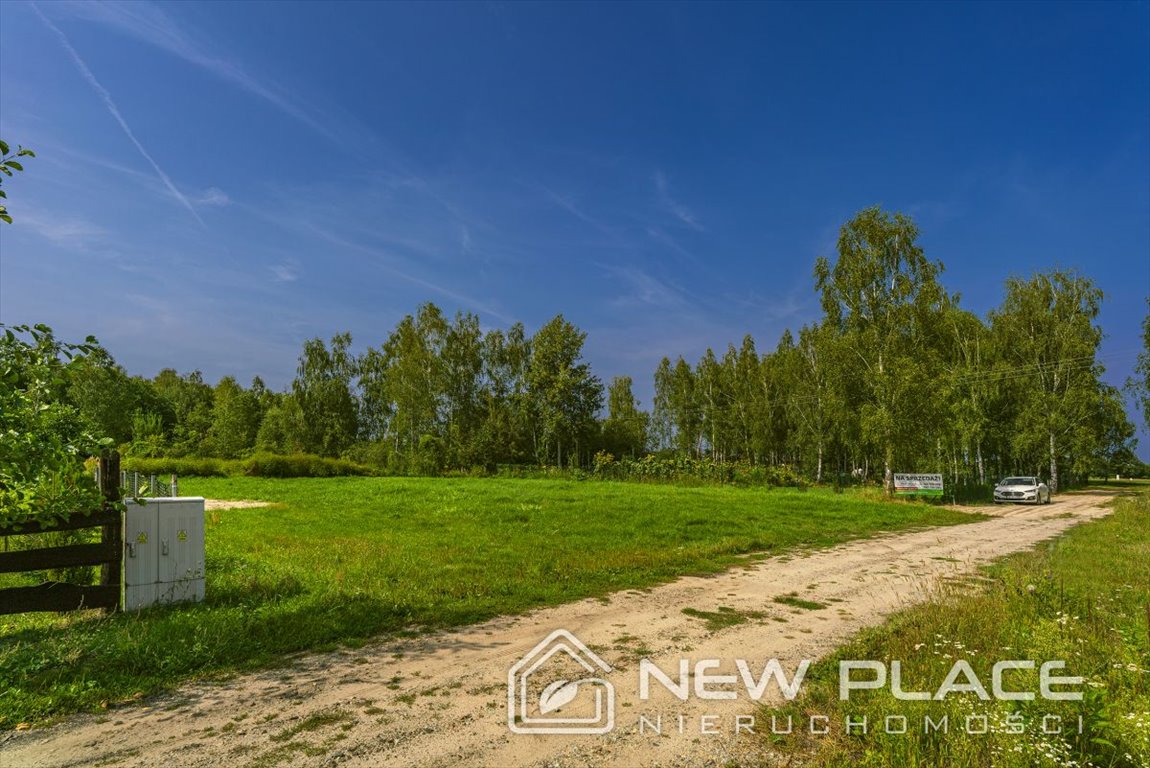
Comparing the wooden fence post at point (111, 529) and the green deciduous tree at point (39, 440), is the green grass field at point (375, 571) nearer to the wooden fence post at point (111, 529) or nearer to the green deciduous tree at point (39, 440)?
the wooden fence post at point (111, 529)

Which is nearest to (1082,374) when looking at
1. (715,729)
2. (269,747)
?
(715,729)

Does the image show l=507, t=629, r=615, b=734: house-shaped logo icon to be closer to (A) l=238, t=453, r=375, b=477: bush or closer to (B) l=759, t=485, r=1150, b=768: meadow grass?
(B) l=759, t=485, r=1150, b=768: meadow grass

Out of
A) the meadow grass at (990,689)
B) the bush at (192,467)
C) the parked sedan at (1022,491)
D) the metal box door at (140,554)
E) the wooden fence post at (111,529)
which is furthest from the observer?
the bush at (192,467)

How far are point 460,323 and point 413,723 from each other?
2399 inches

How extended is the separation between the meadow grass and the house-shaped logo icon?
1.43 meters

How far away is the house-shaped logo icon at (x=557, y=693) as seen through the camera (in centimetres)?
478

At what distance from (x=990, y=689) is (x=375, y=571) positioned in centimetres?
919

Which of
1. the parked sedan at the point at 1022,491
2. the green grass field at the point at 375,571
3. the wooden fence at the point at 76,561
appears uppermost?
the wooden fence at the point at 76,561

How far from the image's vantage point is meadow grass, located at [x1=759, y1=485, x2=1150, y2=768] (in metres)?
4.05

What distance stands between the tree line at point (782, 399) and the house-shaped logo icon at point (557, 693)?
32.5 meters

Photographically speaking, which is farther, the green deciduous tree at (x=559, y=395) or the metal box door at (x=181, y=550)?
the green deciduous tree at (x=559, y=395)

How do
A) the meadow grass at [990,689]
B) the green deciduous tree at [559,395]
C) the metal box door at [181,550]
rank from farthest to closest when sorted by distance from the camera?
the green deciduous tree at [559,395], the metal box door at [181,550], the meadow grass at [990,689]

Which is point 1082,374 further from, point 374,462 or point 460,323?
point 374,462

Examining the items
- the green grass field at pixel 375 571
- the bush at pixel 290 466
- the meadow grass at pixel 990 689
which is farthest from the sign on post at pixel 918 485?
the bush at pixel 290 466
